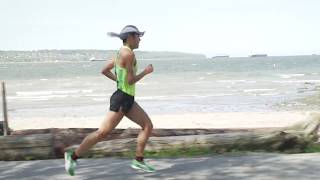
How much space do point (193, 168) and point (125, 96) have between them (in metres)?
1.20

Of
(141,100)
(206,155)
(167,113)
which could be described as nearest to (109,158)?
(206,155)

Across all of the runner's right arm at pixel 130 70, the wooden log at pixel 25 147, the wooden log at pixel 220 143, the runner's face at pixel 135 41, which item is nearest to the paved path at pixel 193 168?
the wooden log at pixel 25 147

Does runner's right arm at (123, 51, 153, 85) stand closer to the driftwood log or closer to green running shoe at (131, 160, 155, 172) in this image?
green running shoe at (131, 160, 155, 172)

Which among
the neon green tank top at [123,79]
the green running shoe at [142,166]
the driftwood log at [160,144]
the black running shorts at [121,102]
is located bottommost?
the green running shoe at [142,166]

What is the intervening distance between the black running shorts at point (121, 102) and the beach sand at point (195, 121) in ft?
35.6

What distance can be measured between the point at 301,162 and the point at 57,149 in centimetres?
334

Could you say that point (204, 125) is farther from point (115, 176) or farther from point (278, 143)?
point (115, 176)

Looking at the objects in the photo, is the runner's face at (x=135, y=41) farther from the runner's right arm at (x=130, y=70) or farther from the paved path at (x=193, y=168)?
the paved path at (x=193, y=168)

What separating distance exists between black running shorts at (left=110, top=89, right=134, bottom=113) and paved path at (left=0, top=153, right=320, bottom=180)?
0.76 metres

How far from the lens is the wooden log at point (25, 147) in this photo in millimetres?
6895

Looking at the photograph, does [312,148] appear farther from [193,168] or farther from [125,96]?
[125,96]

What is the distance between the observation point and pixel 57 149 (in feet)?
23.3

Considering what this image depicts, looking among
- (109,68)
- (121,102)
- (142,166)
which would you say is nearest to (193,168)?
(142,166)

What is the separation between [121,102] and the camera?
5520mm
